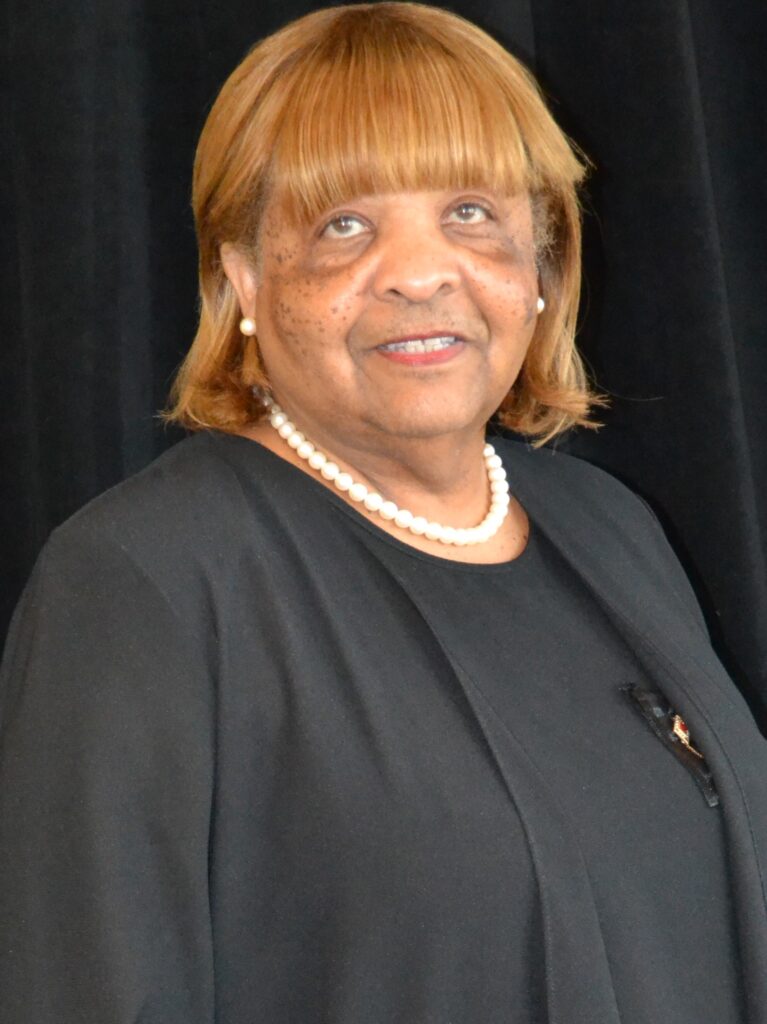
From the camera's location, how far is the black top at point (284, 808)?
1.04 metres

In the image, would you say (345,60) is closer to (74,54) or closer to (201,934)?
(74,54)

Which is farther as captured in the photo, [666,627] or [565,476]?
[565,476]

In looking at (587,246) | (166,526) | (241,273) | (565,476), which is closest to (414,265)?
(241,273)

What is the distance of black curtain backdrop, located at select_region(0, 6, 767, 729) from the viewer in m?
1.63

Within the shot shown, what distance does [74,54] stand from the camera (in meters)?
1.59

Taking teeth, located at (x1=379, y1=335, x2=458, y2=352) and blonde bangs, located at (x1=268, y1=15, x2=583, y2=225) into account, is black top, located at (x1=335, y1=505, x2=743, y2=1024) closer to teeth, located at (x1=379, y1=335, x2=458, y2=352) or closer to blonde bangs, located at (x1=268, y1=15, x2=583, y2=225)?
teeth, located at (x1=379, y1=335, x2=458, y2=352)

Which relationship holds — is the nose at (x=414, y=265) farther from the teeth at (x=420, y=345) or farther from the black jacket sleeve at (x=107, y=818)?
the black jacket sleeve at (x=107, y=818)

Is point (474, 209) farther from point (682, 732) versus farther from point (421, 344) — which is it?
point (682, 732)

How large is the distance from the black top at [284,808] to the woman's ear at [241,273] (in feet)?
0.58

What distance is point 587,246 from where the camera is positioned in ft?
6.06

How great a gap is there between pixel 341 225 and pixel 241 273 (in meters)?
0.12

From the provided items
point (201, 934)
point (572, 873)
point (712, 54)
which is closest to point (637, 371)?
point (712, 54)

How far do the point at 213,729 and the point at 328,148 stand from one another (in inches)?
19.4

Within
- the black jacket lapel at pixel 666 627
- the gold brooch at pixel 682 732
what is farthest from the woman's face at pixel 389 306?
the gold brooch at pixel 682 732
